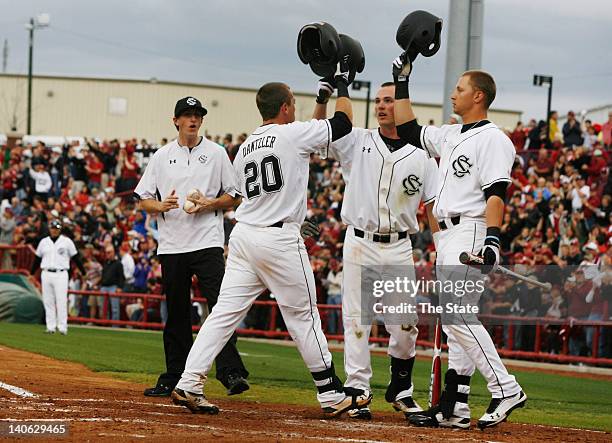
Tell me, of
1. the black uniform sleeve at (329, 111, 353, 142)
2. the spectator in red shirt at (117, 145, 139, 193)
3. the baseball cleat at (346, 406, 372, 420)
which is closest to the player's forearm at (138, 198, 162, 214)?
the black uniform sleeve at (329, 111, 353, 142)

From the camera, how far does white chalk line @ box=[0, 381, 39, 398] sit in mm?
8769

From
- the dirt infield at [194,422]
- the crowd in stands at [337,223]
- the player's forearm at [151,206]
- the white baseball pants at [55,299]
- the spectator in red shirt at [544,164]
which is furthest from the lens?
the spectator in red shirt at [544,164]

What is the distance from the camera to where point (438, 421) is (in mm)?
8273

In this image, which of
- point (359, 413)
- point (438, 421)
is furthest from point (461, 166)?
point (359, 413)

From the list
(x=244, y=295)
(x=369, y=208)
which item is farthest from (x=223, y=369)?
(x=369, y=208)

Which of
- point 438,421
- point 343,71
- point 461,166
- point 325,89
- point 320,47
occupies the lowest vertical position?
point 438,421

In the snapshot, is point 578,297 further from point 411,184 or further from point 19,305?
point 19,305

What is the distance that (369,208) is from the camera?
8.53 meters

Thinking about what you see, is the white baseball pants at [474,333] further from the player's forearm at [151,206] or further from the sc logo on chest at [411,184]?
the player's forearm at [151,206]

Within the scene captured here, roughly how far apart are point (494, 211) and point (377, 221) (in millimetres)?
1042

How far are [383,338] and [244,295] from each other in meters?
13.2

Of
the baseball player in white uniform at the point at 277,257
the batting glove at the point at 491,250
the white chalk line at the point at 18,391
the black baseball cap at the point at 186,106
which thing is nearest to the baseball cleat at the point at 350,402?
the baseball player in white uniform at the point at 277,257

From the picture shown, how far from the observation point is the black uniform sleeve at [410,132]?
329 inches

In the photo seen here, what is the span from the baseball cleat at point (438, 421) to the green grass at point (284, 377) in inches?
65.6
